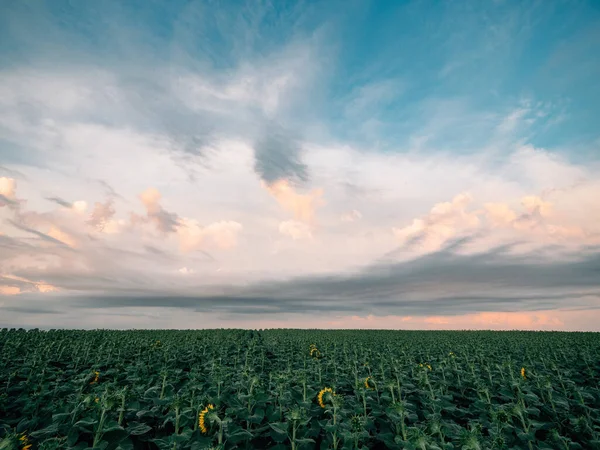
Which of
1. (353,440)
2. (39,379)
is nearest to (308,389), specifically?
(353,440)

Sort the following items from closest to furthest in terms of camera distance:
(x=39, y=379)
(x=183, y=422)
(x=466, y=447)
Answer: (x=466, y=447)
(x=183, y=422)
(x=39, y=379)

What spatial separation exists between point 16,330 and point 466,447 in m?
38.3

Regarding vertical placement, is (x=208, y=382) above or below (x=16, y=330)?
below

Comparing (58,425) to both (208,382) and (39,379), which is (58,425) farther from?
(39,379)

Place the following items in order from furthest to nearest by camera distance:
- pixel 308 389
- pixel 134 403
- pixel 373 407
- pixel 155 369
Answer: pixel 155 369 < pixel 308 389 < pixel 373 407 < pixel 134 403

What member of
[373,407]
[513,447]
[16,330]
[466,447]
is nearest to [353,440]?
[466,447]

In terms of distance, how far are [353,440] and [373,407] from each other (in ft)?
10.3

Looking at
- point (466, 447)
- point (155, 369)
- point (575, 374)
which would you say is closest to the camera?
point (466, 447)

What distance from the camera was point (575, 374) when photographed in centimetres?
1738

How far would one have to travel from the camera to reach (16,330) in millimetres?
31625

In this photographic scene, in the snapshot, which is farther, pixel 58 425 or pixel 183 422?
pixel 183 422

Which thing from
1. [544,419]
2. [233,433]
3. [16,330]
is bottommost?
[544,419]

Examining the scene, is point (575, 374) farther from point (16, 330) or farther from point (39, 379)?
point (16, 330)

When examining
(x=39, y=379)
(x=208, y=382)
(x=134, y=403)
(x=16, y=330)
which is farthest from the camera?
(x=16, y=330)
